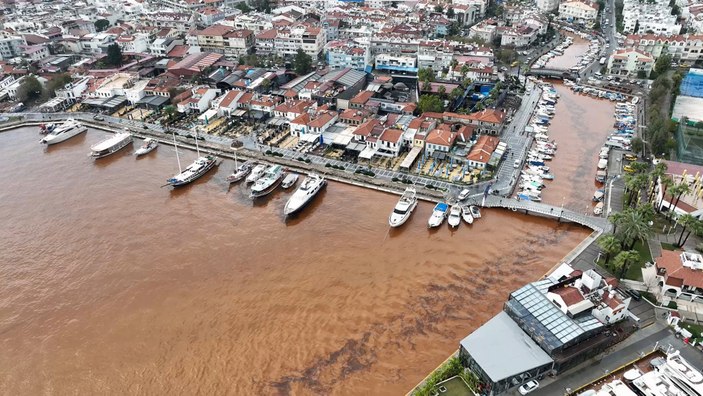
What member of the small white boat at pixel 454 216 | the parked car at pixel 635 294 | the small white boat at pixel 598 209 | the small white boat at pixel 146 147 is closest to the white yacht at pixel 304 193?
the small white boat at pixel 454 216

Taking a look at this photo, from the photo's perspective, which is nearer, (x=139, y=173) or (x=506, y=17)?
(x=139, y=173)

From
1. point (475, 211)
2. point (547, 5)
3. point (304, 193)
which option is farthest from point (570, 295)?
point (547, 5)

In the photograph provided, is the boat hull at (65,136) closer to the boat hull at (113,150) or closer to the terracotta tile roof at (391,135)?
the boat hull at (113,150)

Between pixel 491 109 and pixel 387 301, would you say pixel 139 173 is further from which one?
pixel 491 109

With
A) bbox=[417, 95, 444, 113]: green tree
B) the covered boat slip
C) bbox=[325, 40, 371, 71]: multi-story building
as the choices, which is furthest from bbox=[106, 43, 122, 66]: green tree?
the covered boat slip

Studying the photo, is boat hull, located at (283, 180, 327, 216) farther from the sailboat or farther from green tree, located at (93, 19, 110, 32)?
green tree, located at (93, 19, 110, 32)

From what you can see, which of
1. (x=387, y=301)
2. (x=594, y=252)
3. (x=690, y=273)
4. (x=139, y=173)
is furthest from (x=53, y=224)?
(x=690, y=273)
